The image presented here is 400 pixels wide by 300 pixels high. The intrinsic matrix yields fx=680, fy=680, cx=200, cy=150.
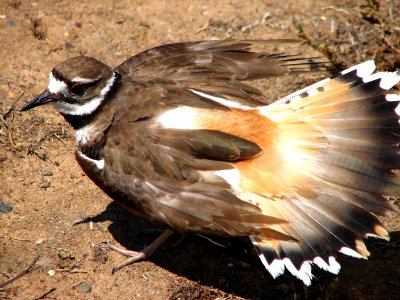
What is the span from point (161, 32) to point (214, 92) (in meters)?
2.23

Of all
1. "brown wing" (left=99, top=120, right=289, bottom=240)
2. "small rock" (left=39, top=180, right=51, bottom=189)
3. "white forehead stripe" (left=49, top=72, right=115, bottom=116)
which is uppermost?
"white forehead stripe" (left=49, top=72, right=115, bottom=116)

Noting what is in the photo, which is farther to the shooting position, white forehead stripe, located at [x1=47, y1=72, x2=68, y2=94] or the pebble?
the pebble

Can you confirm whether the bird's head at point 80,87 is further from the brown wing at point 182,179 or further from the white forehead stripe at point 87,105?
the brown wing at point 182,179

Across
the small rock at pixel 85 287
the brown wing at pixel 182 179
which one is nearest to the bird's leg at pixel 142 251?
the small rock at pixel 85 287

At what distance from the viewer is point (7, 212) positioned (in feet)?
18.1

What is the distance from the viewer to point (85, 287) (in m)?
5.13

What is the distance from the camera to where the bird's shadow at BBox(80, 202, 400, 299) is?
17.9 ft

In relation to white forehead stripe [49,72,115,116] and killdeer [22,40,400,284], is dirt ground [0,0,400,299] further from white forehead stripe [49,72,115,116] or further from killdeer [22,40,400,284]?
white forehead stripe [49,72,115,116]

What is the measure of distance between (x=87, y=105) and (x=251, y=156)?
4.45ft

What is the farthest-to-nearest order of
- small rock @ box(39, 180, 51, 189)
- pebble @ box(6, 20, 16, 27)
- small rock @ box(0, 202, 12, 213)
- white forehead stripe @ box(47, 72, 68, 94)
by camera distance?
pebble @ box(6, 20, 16, 27) → small rock @ box(39, 180, 51, 189) → small rock @ box(0, 202, 12, 213) → white forehead stripe @ box(47, 72, 68, 94)

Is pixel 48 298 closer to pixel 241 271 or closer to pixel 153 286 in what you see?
pixel 153 286

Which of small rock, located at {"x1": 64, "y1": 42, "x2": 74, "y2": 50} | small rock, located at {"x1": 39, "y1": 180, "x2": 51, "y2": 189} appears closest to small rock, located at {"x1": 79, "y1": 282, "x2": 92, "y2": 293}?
small rock, located at {"x1": 39, "y1": 180, "x2": 51, "y2": 189}

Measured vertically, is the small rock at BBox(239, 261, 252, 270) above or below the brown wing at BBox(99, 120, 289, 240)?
below

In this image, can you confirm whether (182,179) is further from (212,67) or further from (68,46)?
(68,46)
